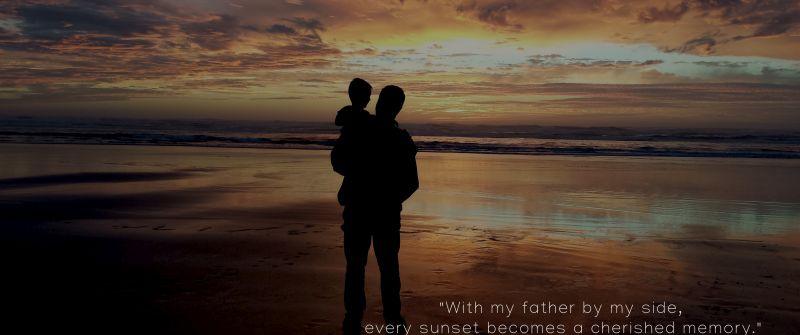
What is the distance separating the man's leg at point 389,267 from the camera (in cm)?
427

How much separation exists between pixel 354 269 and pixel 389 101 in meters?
1.22

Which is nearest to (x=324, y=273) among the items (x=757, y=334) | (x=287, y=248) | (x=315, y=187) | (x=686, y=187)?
(x=287, y=248)

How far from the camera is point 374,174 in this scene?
4184mm

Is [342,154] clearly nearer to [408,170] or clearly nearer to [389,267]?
[408,170]

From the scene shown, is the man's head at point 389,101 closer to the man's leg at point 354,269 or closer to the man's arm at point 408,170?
the man's arm at point 408,170

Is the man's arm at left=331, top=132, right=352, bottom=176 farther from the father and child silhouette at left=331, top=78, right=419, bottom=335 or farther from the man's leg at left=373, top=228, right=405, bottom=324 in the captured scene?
the man's leg at left=373, top=228, right=405, bottom=324

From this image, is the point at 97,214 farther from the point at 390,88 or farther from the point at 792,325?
the point at 792,325

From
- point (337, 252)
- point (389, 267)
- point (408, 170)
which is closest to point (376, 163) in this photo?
point (408, 170)

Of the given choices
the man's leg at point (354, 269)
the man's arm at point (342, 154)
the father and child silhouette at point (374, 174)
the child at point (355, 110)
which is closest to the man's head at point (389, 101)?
the father and child silhouette at point (374, 174)

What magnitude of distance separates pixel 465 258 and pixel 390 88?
121 inches

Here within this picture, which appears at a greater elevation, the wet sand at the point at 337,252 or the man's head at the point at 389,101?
the man's head at the point at 389,101

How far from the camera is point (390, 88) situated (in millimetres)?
4156

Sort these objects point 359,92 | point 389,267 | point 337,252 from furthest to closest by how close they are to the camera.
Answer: point 337,252, point 389,267, point 359,92

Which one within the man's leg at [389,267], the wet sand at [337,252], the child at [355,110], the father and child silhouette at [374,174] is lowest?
the wet sand at [337,252]
